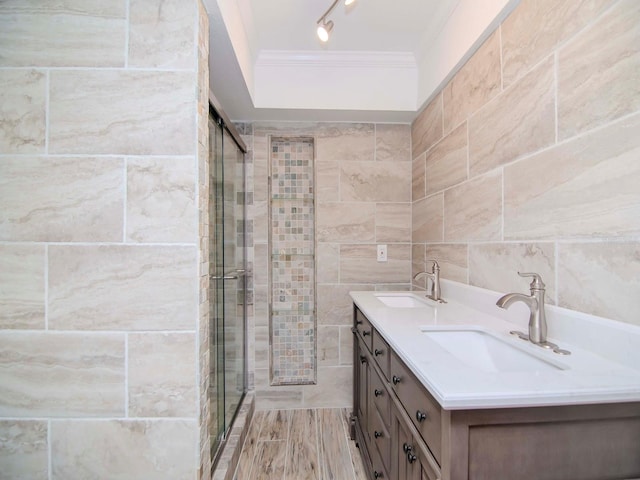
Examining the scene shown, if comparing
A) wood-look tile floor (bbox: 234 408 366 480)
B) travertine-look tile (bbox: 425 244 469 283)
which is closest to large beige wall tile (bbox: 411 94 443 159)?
travertine-look tile (bbox: 425 244 469 283)

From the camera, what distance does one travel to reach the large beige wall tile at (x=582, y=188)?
78 centimetres

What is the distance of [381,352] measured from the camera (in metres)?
1.27

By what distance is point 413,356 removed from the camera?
2.81ft

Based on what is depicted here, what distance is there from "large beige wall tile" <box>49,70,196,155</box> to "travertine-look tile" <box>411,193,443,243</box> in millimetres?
1435

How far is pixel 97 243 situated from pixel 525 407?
4.35ft

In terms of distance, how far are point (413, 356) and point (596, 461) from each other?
0.44 m

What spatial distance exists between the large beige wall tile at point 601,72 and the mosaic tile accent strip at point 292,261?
5.18 ft

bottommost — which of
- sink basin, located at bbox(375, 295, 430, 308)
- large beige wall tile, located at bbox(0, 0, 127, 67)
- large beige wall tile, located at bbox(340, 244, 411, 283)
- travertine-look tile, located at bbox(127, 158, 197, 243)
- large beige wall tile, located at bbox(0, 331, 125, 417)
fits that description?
large beige wall tile, located at bbox(0, 331, 125, 417)

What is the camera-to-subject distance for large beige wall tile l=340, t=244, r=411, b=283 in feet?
7.41

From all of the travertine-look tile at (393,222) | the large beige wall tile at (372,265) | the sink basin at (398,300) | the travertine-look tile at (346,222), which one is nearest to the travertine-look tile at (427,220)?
the travertine-look tile at (393,222)

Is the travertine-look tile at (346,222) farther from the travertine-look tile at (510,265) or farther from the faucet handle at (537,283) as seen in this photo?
the faucet handle at (537,283)

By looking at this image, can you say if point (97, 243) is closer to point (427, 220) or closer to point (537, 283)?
point (537, 283)

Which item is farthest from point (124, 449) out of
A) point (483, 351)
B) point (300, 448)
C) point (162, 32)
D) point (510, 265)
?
point (510, 265)

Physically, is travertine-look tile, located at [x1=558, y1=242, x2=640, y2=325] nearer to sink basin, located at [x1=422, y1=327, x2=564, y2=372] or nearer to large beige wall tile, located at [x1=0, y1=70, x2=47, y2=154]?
sink basin, located at [x1=422, y1=327, x2=564, y2=372]
